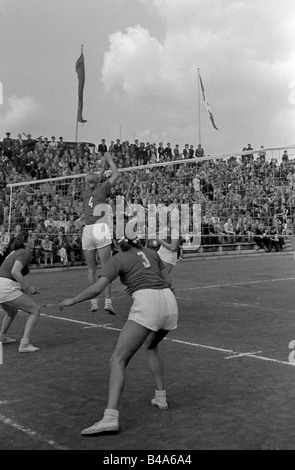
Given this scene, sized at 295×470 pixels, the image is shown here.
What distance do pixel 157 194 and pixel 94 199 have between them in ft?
25.9

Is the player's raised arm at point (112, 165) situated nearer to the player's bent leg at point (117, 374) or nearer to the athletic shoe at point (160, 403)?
the player's bent leg at point (117, 374)

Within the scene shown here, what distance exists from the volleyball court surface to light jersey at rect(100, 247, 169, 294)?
1.17 m

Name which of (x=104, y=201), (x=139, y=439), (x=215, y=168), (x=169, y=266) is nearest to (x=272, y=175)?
(x=215, y=168)

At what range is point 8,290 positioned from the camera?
7.80 metres

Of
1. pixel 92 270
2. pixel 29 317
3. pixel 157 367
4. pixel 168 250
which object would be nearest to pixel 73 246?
pixel 168 250

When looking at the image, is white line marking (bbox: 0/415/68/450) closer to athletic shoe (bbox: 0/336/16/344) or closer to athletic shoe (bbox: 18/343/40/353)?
athletic shoe (bbox: 18/343/40/353)

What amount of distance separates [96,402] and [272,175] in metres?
11.4

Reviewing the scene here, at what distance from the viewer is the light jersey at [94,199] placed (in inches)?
404

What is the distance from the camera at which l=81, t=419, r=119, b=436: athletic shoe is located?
179 inches

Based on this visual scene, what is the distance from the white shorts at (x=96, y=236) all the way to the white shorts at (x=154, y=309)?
525 centimetres

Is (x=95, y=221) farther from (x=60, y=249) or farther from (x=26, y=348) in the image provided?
(x=60, y=249)

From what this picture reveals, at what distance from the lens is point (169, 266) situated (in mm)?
11656

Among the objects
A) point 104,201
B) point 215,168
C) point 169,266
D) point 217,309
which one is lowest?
point 217,309
